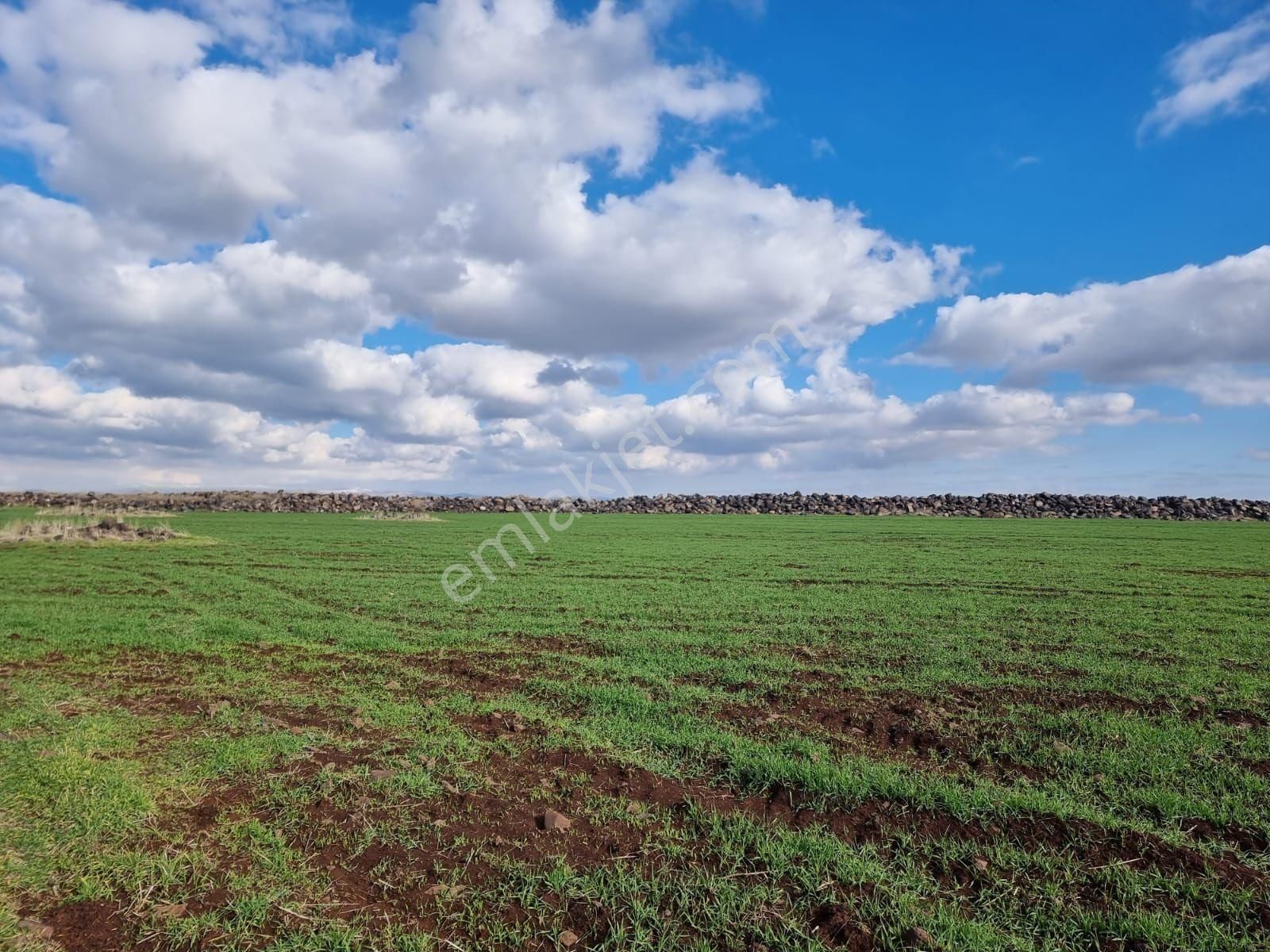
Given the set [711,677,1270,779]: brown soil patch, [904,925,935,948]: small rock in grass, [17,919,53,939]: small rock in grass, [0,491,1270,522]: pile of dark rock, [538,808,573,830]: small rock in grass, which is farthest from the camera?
[0,491,1270,522]: pile of dark rock

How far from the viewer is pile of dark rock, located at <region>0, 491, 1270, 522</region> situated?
2117 inches

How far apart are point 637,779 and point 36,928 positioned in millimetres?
3578

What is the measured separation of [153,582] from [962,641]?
57.4ft

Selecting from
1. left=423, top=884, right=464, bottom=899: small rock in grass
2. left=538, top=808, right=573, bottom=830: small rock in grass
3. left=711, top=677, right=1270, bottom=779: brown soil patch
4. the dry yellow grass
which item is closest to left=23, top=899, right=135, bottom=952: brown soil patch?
left=423, top=884, right=464, bottom=899: small rock in grass

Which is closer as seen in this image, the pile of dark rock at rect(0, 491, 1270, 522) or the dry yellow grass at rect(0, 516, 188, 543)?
the dry yellow grass at rect(0, 516, 188, 543)

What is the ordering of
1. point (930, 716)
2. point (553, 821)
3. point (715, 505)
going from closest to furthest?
point (553, 821) < point (930, 716) < point (715, 505)

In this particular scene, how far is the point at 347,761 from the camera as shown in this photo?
222 inches

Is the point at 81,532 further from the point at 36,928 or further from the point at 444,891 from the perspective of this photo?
the point at 444,891

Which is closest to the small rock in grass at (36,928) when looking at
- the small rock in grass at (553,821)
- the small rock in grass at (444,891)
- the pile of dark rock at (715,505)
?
the small rock in grass at (444,891)

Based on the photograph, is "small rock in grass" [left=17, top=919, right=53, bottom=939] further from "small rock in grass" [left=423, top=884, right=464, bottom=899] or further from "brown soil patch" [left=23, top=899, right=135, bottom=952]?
"small rock in grass" [left=423, top=884, right=464, bottom=899]

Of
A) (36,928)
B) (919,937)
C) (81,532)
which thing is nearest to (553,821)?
(919,937)

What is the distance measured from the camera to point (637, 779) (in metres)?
Answer: 5.33

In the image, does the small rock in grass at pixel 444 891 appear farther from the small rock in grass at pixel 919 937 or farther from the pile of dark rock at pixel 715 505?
the pile of dark rock at pixel 715 505

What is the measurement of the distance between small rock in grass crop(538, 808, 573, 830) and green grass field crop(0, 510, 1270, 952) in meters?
0.05
